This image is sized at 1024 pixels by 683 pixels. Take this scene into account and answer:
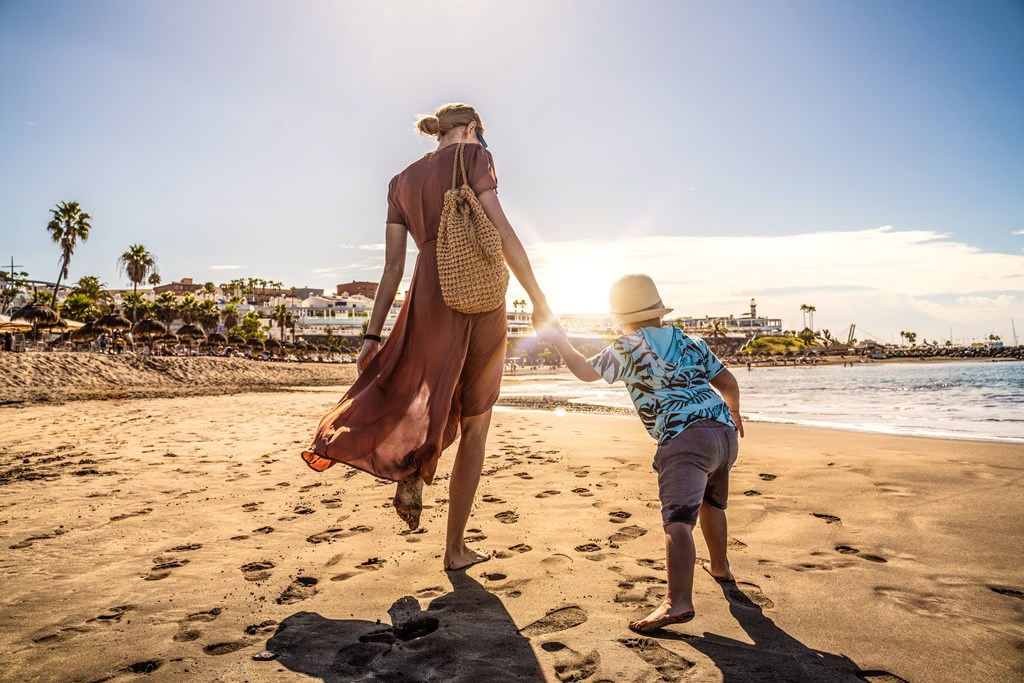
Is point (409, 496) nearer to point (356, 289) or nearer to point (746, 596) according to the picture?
point (746, 596)

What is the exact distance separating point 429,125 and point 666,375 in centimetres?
168

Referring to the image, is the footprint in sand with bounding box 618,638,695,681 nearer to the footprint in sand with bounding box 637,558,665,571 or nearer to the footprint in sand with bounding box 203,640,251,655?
the footprint in sand with bounding box 637,558,665,571

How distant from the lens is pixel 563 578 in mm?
2619

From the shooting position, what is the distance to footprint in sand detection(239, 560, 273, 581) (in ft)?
8.76

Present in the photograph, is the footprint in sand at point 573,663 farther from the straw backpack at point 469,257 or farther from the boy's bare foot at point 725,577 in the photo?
the straw backpack at point 469,257

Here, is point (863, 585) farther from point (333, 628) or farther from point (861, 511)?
point (333, 628)

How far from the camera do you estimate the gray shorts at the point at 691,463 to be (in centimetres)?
227

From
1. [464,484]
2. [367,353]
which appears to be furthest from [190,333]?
[464,484]

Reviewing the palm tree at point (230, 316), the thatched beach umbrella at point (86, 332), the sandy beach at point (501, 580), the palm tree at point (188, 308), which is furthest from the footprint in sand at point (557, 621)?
the palm tree at point (230, 316)

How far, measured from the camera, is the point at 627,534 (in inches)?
127

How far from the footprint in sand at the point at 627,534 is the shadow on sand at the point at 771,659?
92 cm

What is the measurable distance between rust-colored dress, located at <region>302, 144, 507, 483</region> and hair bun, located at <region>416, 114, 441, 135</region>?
0.17m

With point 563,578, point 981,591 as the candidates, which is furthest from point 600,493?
point 981,591

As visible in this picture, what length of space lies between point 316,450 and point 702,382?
65.2 inches
